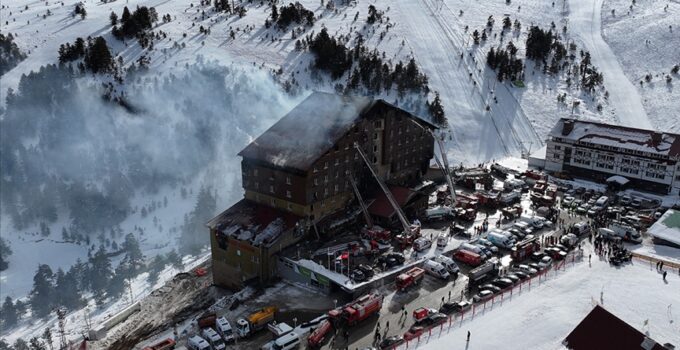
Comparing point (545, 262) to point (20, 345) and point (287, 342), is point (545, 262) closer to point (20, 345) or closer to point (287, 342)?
point (287, 342)

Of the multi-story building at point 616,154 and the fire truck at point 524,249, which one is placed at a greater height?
the multi-story building at point 616,154

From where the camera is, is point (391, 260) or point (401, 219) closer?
point (391, 260)

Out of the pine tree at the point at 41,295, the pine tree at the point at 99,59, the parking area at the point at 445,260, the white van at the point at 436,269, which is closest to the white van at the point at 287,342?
the parking area at the point at 445,260

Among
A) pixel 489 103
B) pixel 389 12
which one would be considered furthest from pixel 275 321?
pixel 389 12

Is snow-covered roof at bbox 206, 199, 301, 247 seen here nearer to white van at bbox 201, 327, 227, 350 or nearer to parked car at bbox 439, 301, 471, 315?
white van at bbox 201, 327, 227, 350

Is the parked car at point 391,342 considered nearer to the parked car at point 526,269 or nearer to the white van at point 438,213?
the parked car at point 526,269

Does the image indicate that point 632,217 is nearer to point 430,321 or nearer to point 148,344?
point 430,321

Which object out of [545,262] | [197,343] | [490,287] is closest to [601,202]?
[545,262]
